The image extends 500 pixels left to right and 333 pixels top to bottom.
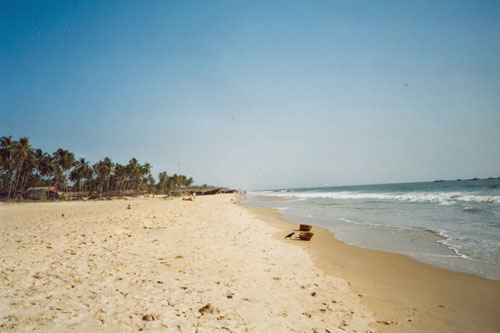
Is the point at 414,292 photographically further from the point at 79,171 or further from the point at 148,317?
the point at 79,171

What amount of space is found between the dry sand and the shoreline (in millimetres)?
503

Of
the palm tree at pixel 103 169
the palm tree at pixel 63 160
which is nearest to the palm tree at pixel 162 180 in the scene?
the palm tree at pixel 103 169

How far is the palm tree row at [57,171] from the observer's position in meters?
52.2

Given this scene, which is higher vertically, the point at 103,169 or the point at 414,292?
the point at 103,169

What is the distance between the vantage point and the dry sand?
356cm

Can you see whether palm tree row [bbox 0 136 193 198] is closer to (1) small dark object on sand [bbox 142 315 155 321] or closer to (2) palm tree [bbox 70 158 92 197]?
(2) palm tree [bbox 70 158 92 197]

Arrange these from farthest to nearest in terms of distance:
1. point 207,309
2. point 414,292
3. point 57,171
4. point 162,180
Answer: point 162,180
point 57,171
point 414,292
point 207,309

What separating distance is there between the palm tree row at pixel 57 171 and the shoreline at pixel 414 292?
7056cm

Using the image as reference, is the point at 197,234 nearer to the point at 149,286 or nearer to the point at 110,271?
the point at 110,271

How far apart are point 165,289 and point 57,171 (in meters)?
81.4

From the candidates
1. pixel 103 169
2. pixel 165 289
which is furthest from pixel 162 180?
pixel 165 289

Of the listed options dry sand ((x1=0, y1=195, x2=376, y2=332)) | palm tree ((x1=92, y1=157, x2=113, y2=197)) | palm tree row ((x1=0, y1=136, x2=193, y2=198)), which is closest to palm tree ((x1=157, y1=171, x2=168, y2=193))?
palm tree row ((x1=0, y1=136, x2=193, y2=198))

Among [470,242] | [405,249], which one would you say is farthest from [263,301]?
[470,242]

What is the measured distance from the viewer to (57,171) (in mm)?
65625
